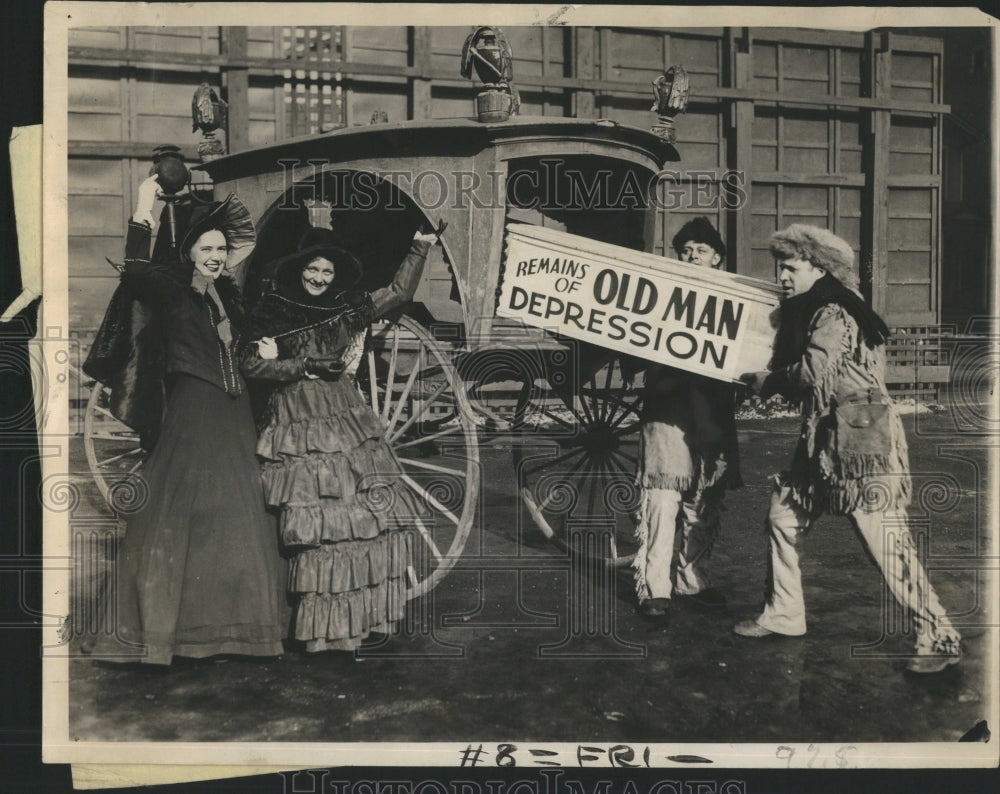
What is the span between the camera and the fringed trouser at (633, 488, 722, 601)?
3953mm

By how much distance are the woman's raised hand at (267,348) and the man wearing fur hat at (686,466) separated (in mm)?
1704

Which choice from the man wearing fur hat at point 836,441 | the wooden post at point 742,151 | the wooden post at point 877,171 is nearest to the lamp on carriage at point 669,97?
the man wearing fur hat at point 836,441

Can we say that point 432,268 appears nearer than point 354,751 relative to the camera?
No

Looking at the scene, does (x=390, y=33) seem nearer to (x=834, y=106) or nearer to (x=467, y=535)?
(x=834, y=106)

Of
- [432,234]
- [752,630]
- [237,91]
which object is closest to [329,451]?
[432,234]

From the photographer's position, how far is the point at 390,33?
5.73m

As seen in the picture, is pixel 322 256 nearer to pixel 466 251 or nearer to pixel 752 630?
pixel 466 251

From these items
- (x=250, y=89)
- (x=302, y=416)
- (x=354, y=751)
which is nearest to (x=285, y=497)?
(x=302, y=416)

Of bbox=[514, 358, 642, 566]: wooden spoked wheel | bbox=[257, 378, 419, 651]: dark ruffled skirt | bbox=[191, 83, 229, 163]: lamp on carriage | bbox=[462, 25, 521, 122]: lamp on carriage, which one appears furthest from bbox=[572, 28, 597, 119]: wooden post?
bbox=[257, 378, 419, 651]: dark ruffled skirt

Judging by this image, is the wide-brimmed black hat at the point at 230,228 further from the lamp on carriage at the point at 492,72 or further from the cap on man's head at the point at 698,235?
the cap on man's head at the point at 698,235

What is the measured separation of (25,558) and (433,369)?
2110 millimetres

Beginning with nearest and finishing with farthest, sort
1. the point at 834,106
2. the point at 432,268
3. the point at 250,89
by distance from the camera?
the point at 834,106
the point at 250,89
the point at 432,268

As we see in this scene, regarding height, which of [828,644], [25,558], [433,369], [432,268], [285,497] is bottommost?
[828,644]

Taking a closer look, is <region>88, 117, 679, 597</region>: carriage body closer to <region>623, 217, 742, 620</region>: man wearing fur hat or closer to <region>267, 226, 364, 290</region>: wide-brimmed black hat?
<region>267, 226, 364, 290</region>: wide-brimmed black hat
